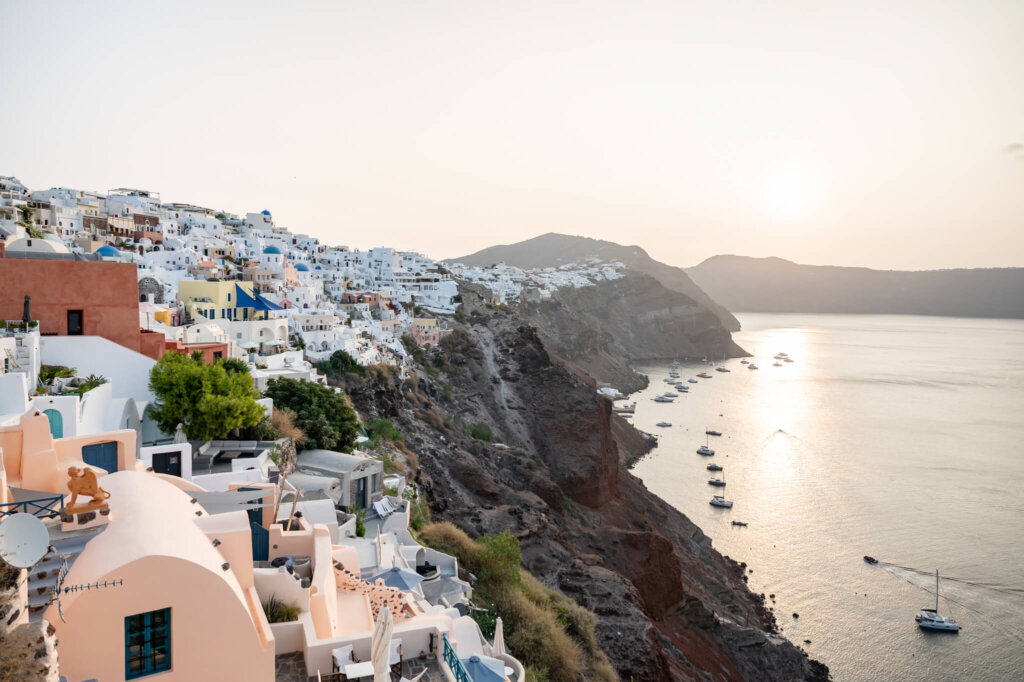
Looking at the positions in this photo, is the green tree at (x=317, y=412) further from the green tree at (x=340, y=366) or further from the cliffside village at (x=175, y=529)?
the green tree at (x=340, y=366)

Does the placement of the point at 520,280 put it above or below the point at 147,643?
above

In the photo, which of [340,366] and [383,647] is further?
[340,366]

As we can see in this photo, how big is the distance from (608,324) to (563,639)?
313ft

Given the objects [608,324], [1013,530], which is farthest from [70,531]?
[608,324]

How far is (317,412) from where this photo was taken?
55.3 ft

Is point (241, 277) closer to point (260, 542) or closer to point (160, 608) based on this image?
point (260, 542)

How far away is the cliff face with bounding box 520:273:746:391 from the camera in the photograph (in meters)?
86.1

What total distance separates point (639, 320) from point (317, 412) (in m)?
98.4

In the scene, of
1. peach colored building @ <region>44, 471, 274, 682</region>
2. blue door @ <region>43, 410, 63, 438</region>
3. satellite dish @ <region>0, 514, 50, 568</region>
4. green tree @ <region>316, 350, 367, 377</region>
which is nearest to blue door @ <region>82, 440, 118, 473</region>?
peach colored building @ <region>44, 471, 274, 682</region>

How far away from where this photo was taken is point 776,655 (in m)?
20.6

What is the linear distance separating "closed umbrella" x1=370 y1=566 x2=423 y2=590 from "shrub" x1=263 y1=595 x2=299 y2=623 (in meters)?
3.01

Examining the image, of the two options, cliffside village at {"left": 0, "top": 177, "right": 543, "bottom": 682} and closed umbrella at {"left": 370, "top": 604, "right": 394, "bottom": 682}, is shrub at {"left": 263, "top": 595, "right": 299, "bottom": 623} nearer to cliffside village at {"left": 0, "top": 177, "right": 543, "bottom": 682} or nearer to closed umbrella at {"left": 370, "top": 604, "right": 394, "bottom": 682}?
cliffside village at {"left": 0, "top": 177, "right": 543, "bottom": 682}

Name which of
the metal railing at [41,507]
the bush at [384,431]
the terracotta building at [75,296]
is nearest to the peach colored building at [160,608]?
the metal railing at [41,507]

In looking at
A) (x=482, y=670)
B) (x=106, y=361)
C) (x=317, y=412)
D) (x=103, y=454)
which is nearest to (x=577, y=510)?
(x=317, y=412)
